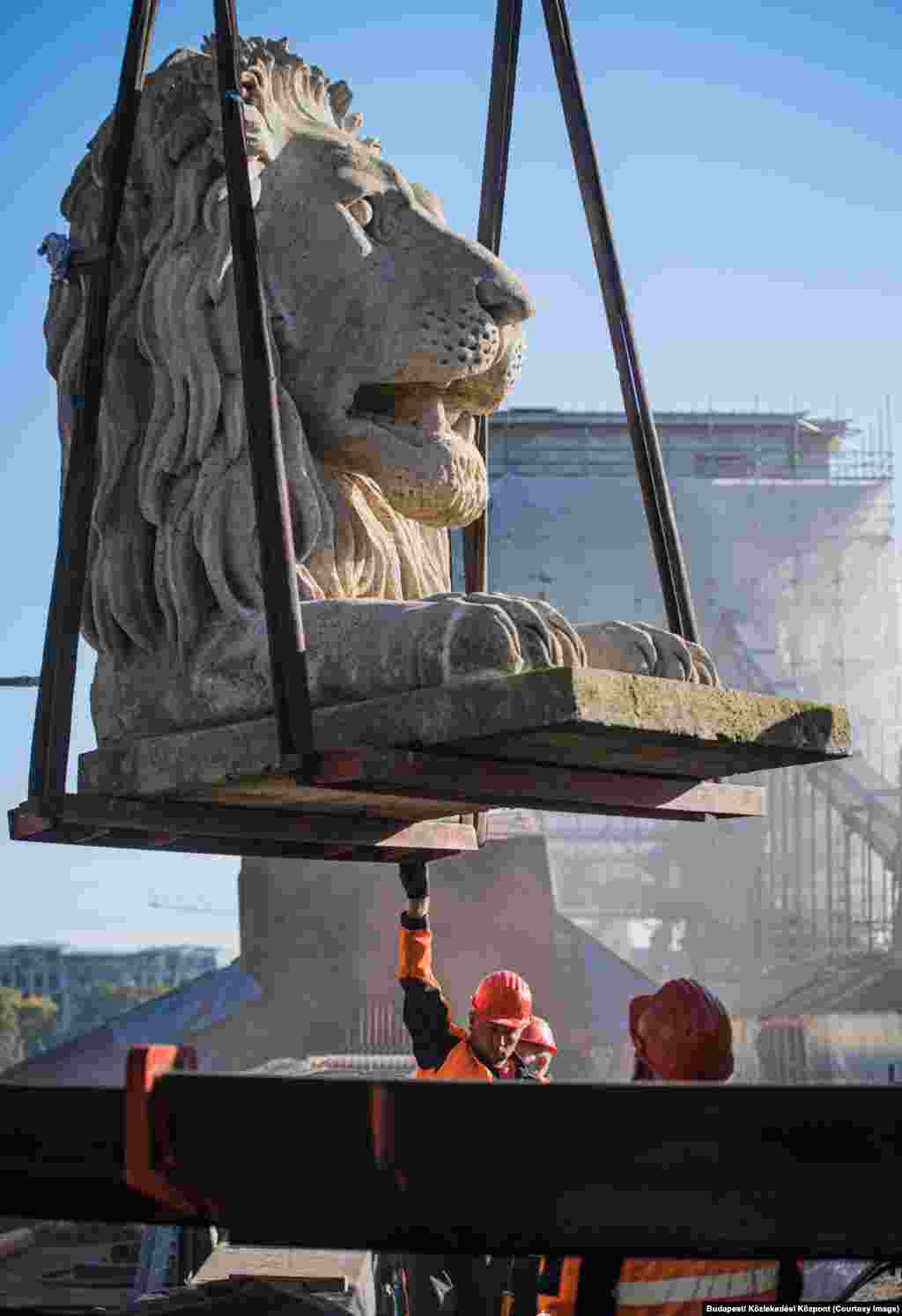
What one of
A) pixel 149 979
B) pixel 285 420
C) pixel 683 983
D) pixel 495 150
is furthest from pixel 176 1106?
pixel 149 979

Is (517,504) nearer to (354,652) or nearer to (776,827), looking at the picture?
(776,827)

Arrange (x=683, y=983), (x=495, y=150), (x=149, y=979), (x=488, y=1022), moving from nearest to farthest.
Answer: (x=683, y=983) < (x=495, y=150) < (x=488, y=1022) < (x=149, y=979)

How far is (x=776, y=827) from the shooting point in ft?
202

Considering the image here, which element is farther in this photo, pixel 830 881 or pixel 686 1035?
pixel 830 881

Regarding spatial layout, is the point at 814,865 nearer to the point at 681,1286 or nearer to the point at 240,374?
the point at 240,374

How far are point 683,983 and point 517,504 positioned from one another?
189 ft

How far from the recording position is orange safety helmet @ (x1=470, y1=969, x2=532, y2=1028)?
666 centimetres

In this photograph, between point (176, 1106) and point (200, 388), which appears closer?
point (176, 1106)

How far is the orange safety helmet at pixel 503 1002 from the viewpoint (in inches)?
262

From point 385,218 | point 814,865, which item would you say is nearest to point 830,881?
point 814,865

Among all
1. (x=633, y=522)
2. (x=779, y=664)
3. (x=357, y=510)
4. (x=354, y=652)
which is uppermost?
(x=633, y=522)

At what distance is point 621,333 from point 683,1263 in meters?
2.38

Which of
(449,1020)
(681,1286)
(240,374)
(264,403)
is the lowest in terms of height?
(681,1286)

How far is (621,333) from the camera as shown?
5.34 meters
